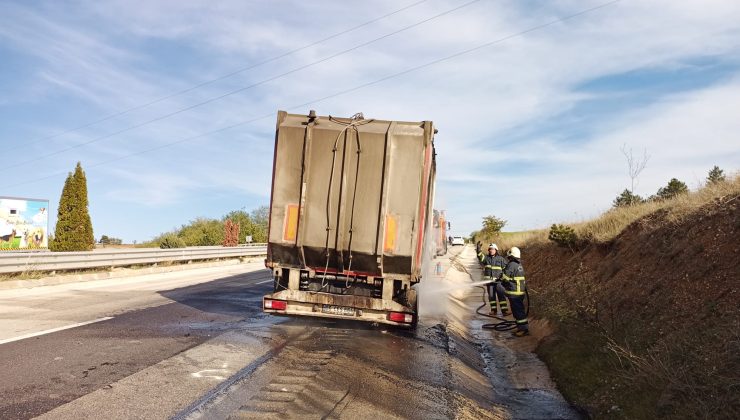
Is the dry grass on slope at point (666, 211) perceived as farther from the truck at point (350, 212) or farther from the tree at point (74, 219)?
the tree at point (74, 219)

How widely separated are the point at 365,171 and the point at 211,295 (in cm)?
683

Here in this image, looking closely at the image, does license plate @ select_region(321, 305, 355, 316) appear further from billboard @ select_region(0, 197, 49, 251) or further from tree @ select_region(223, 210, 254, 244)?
tree @ select_region(223, 210, 254, 244)

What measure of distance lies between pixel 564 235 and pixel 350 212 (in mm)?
11562

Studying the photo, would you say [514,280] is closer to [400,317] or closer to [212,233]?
[400,317]

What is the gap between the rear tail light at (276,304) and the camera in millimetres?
8031

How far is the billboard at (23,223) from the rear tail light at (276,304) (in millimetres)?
27694

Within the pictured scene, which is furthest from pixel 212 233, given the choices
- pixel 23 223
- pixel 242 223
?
pixel 23 223

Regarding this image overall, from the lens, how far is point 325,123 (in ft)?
26.4

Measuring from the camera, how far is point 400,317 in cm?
783

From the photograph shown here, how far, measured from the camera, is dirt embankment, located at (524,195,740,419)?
183 inches

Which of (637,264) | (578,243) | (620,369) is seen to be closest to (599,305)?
(637,264)

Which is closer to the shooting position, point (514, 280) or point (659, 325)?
point (659, 325)

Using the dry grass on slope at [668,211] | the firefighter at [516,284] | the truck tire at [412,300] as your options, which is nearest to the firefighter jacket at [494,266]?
the firefighter at [516,284]

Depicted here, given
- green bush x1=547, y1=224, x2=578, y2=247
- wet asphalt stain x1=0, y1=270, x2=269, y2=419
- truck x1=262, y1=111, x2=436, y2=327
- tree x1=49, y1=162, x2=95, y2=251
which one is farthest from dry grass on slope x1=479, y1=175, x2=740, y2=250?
tree x1=49, y1=162, x2=95, y2=251
